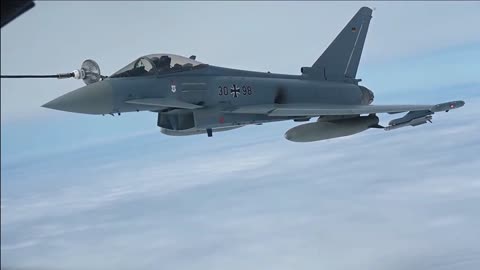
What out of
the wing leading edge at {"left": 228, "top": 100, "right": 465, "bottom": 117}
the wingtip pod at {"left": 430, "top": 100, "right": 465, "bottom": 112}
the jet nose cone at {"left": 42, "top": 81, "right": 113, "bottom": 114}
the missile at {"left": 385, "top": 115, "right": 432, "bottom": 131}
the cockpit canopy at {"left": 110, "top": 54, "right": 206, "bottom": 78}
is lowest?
the missile at {"left": 385, "top": 115, "right": 432, "bottom": 131}

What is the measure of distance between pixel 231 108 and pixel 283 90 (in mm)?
1548

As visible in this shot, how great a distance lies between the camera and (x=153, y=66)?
12500mm

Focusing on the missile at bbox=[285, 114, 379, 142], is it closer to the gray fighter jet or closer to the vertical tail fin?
the gray fighter jet

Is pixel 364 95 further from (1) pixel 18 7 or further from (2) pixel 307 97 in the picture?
(1) pixel 18 7

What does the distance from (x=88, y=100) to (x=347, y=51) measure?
7.68 metres

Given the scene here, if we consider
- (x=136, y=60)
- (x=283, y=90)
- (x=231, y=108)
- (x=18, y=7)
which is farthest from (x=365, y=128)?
(x=18, y=7)

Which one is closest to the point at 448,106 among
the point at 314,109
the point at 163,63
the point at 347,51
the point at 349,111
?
the point at 349,111

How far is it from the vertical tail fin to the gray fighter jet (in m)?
0.06

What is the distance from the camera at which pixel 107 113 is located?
11.9 metres

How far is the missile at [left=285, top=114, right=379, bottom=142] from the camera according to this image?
14207 mm

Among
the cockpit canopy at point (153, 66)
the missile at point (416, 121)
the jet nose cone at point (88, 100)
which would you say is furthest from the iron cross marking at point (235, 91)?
the missile at point (416, 121)

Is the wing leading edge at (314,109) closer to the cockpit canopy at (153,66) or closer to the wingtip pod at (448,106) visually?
the wingtip pod at (448,106)

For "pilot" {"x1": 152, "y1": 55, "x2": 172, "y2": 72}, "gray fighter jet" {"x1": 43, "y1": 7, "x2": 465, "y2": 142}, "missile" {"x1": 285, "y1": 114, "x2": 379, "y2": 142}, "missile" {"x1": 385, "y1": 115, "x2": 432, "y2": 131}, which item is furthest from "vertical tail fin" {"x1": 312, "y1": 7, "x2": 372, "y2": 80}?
"pilot" {"x1": 152, "y1": 55, "x2": 172, "y2": 72}

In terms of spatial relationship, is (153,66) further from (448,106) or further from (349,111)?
(448,106)
